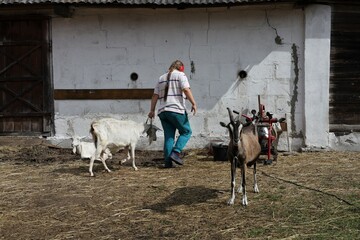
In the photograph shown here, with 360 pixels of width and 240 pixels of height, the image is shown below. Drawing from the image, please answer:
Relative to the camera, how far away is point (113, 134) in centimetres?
789

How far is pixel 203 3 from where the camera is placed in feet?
31.0

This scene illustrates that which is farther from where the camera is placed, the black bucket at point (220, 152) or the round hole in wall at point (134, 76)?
the round hole in wall at point (134, 76)

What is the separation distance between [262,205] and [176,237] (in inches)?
57.2

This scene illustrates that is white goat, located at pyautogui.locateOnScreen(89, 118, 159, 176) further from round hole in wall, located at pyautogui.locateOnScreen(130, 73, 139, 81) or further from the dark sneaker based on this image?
round hole in wall, located at pyautogui.locateOnScreen(130, 73, 139, 81)

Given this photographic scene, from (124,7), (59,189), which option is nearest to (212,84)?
(124,7)

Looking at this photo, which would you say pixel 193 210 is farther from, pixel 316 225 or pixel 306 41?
pixel 306 41

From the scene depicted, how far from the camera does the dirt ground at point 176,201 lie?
489cm

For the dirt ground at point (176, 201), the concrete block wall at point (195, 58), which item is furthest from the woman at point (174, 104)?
the concrete block wall at point (195, 58)

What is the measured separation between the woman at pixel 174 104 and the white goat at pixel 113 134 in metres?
0.42

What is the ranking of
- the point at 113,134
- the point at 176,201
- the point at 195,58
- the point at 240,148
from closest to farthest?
the point at 240,148, the point at 176,201, the point at 113,134, the point at 195,58

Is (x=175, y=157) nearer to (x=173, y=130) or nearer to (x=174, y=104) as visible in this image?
(x=173, y=130)

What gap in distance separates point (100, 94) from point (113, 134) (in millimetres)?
2672

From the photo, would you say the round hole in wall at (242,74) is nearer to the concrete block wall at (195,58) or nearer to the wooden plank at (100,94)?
the concrete block wall at (195,58)

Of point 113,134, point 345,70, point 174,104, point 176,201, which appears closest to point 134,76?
point 174,104
